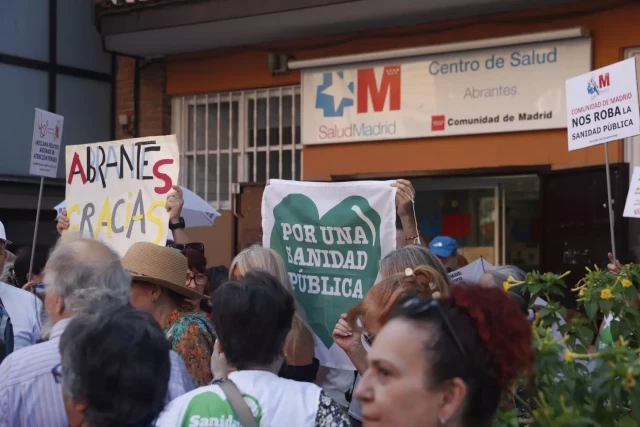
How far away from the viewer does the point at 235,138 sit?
37.4ft

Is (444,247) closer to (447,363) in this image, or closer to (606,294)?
(606,294)

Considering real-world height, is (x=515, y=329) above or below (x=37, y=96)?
below

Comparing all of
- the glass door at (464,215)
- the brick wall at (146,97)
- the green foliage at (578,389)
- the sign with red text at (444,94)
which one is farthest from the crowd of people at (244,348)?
the brick wall at (146,97)

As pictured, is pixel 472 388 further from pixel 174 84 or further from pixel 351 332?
pixel 174 84

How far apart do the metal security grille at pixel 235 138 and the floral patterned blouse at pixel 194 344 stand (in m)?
6.81

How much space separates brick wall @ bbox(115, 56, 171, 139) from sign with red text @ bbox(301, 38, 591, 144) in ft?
7.34

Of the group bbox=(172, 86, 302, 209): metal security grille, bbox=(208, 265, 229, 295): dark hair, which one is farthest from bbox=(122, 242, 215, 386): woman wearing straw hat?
bbox=(172, 86, 302, 209): metal security grille

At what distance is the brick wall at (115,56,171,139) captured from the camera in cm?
1183

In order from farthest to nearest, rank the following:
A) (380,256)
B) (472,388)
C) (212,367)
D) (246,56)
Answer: (246,56)
(380,256)
(212,367)
(472,388)

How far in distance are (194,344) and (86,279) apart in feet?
2.63

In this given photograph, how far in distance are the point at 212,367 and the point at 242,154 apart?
7769mm

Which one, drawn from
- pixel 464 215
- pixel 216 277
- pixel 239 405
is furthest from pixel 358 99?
pixel 239 405

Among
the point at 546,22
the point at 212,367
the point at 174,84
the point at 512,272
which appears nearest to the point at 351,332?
the point at 212,367

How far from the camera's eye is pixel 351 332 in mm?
3834
